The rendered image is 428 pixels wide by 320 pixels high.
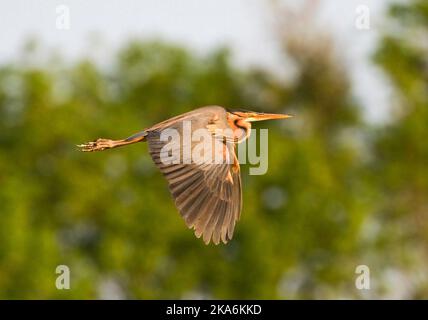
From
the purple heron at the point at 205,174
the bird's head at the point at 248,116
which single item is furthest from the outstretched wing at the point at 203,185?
the bird's head at the point at 248,116

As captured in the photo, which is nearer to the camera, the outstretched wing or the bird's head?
the outstretched wing

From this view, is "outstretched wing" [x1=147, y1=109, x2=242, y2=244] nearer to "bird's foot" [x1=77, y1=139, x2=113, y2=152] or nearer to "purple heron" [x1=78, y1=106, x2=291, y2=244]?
"purple heron" [x1=78, y1=106, x2=291, y2=244]

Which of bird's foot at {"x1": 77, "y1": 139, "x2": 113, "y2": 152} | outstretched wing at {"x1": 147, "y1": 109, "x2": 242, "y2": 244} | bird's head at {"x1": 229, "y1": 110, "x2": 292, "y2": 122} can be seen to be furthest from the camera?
bird's head at {"x1": 229, "y1": 110, "x2": 292, "y2": 122}

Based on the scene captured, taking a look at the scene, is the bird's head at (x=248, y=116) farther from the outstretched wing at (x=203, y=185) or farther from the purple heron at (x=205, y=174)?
the outstretched wing at (x=203, y=185)

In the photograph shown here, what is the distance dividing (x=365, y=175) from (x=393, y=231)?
161cm

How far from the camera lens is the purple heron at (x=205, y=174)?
11203mm

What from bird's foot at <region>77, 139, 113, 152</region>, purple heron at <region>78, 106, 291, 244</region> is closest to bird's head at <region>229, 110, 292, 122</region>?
purple heron at <region>78, 106, 291, 244</region>

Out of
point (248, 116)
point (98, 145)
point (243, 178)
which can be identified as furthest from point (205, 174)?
point (243, 178)

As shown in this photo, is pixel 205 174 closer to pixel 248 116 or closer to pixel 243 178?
pixel 248 116

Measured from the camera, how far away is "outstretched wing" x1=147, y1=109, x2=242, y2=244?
11195mm

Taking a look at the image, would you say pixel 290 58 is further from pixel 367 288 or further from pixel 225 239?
pixel 225 239

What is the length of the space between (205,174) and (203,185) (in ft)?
0.27

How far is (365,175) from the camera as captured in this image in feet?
113

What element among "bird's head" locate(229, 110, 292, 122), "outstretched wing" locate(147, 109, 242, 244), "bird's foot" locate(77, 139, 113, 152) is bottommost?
"outstretched wing" locate(147, 109, 242, 244)
